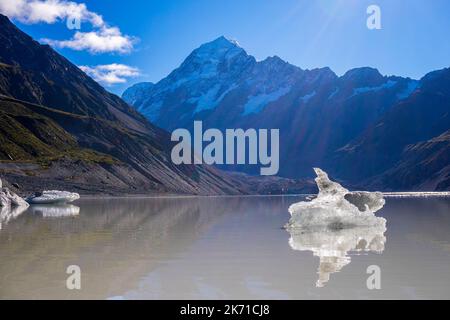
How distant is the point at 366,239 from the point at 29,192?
13053cm

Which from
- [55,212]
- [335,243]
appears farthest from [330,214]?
[55,212]

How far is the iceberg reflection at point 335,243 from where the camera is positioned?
890 inches

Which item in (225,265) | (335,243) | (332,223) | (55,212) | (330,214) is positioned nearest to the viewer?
(225,265)

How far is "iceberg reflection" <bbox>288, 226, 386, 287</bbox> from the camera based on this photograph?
2259 centimetres

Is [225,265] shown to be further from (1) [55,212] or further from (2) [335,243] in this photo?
(1) [55,212]

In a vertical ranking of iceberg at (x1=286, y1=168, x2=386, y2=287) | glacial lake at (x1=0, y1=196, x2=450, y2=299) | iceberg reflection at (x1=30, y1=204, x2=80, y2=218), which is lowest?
glacial lake at (x1=0, y1=196, x2=450, y2=299)

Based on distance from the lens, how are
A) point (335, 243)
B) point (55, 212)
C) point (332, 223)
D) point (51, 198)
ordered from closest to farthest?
point (335, 243)
point (332, 223)
point (55, 212)
point (51, 198)

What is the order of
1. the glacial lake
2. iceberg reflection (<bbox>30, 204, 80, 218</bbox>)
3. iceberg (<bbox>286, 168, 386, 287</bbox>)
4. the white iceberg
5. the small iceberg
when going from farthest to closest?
1. the small iceberg
2. iceberg reflection (<bbox>30, 204, 80, 218</bbox>)
3. the white iceberg
4. iceberg (<bbox>286, 168, 386, 287</bbox>)
5. the glacial lake

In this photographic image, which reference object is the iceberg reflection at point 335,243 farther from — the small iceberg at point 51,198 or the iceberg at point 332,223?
the small iceberg at point 51,198

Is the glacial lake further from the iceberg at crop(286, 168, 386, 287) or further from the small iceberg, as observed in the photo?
the small iceberg

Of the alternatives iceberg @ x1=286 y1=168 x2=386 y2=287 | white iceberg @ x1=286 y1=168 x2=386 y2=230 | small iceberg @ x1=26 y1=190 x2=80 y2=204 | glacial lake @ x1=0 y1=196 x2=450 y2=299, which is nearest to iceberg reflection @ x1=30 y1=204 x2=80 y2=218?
small iceberg @ x1=26 y1=190 x2=80 y2=204

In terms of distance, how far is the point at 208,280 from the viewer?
63.5 ft

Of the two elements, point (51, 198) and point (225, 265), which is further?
point (51, 198)

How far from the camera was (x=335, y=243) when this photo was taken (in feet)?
102
